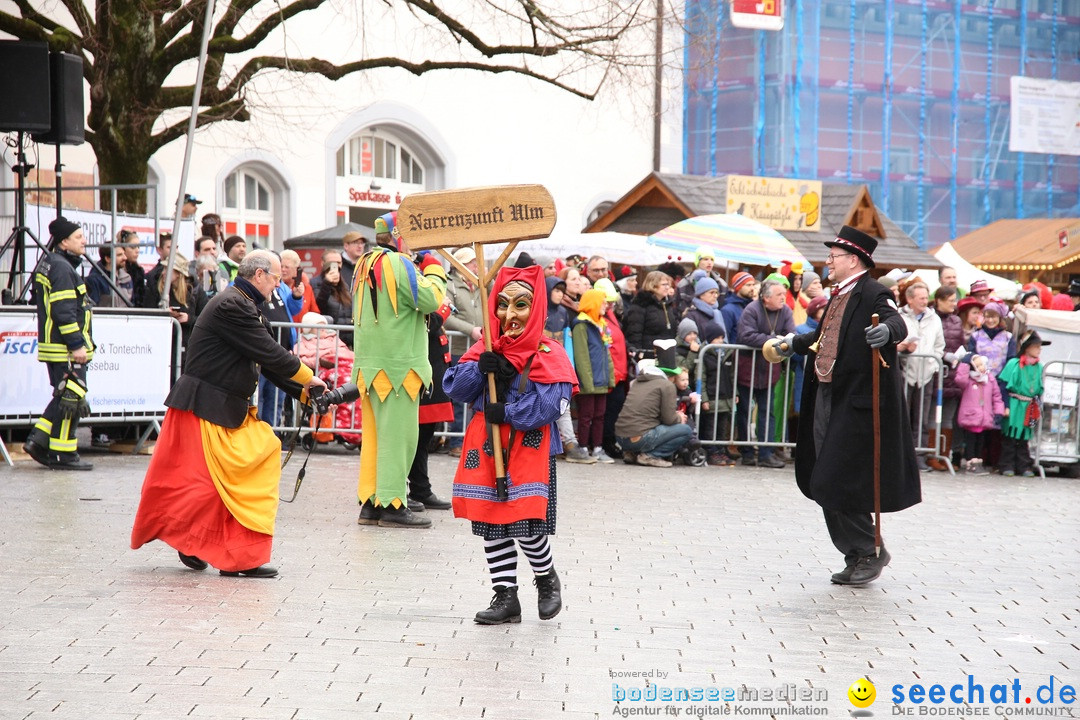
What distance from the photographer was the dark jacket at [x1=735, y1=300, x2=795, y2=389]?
13.0 meters

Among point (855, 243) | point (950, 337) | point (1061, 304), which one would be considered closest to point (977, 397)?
point (950, 337)

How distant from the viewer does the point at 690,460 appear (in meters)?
13.2

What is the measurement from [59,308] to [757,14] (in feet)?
58.4

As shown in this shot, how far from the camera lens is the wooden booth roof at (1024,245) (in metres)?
29.9

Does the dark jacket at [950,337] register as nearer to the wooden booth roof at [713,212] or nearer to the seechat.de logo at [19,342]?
the seechat.de logo at [19,342]

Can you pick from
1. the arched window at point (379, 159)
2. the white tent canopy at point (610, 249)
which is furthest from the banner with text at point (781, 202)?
the arched window at point (379, 159)

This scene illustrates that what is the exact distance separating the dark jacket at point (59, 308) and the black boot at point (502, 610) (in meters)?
5.58

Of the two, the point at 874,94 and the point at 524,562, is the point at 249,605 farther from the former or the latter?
the point at 874,94

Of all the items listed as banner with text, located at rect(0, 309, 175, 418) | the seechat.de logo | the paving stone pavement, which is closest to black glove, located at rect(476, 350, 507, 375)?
the paving stone pavement

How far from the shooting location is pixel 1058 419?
535 inches

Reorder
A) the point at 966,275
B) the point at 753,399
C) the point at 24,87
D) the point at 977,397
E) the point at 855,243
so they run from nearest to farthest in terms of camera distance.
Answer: the point at 855,243, the point at 24,87, the point at 753,399, the point at 977,397, the point at 966,275

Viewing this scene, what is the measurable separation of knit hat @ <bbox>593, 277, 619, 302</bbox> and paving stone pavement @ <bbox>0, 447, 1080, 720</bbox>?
11.0ft

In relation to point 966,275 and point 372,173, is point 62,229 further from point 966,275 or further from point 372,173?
point 966,275

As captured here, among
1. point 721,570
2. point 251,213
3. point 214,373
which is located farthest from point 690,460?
point 251,213
